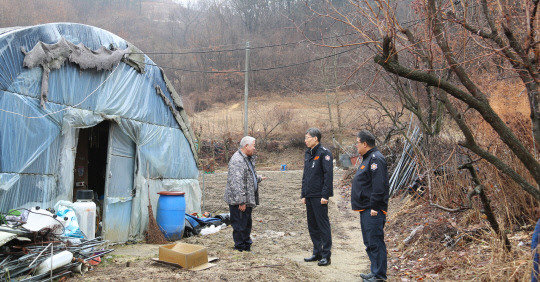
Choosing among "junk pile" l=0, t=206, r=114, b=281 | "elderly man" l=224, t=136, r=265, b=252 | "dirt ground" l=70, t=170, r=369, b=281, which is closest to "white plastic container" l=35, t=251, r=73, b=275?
"junk pile" l=0, t=206, r=114, b=281

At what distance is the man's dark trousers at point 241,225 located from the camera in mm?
6684

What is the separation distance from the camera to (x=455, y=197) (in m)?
7.52

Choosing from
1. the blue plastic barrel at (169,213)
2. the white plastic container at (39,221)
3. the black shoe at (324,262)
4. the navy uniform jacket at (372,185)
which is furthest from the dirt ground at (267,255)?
the navy uniform jacket at (372,185)

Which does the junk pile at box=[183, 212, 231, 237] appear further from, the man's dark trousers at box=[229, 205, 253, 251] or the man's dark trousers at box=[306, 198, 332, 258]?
the man's dark trousers at box=[306, 198, 332, 258]

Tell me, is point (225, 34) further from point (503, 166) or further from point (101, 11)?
point (503, 166)

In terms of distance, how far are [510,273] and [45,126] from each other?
640 cm

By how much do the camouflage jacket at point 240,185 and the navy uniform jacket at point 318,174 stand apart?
3.05 ft

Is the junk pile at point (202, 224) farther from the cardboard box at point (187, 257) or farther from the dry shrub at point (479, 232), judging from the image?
the dry shrub at point (479, 232)

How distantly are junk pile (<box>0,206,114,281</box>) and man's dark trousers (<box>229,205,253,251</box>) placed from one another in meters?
1.97

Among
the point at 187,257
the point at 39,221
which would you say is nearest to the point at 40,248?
the point at 39,221

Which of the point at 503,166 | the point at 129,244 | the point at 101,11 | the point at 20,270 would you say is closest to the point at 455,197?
the point at 503,166

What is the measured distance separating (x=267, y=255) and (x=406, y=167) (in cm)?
605

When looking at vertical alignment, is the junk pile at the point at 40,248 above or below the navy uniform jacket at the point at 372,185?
below

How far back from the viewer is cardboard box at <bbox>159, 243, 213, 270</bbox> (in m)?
5.33
